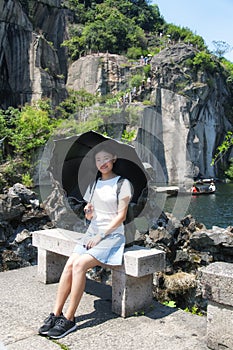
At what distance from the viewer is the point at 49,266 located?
180 inches

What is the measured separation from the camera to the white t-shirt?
11.9 feet

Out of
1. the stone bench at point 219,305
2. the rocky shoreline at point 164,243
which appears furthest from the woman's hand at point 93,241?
the rocky shoreline at point 164,243

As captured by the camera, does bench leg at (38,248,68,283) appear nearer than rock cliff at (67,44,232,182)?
Yes

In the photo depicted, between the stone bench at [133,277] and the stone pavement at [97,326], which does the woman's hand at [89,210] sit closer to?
the stone bench at [133,277]

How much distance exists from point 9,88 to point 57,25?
1470 cm

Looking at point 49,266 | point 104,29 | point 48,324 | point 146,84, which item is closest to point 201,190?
point 146,84

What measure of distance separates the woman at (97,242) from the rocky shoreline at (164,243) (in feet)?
18.3

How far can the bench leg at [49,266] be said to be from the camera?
14.9ft

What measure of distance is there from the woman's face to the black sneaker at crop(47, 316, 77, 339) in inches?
53.7

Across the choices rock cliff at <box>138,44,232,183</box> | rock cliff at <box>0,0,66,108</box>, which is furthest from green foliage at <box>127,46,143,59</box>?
rock cliff at <box>0,0,66,108</box>

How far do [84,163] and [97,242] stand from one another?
3.27 ft

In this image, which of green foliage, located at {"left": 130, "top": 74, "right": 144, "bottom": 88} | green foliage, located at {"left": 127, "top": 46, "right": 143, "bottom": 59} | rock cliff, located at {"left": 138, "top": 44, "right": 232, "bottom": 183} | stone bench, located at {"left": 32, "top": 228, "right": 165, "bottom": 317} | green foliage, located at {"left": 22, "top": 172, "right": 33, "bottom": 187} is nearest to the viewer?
stone bench, located at {"left": 32, "top": 228, "right": 165, "bottom": 317}

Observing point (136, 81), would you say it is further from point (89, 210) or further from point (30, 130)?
point (89, 210)

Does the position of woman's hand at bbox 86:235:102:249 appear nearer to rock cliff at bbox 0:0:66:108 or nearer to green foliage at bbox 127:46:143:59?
rock cliff at bbox 0:0:66:108
